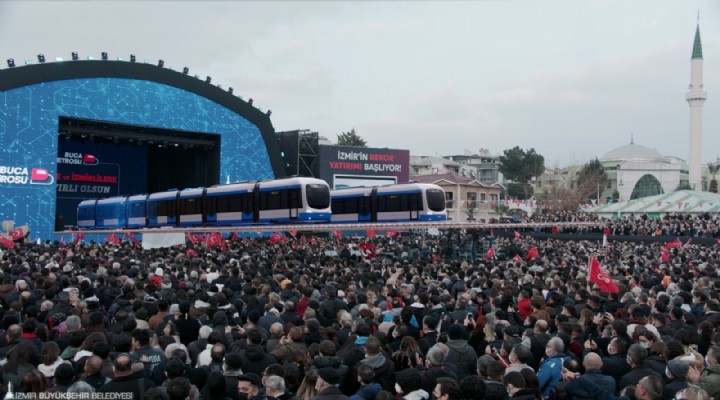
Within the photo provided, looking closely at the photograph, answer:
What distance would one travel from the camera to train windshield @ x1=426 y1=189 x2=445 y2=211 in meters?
31.3

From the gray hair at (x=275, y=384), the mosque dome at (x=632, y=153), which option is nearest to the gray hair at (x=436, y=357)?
the gray hair at (x=275, y=384)

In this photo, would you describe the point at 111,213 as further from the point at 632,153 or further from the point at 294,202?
the point at 632,153

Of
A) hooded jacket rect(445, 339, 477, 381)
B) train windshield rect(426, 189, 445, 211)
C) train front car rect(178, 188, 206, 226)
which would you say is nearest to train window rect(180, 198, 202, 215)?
train front car rect(178, 188, 206, 226)

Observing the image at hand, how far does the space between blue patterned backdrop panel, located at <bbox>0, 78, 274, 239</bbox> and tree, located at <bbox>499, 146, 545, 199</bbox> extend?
5578 cm

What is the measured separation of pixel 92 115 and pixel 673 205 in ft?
142

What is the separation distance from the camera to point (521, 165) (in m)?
87.7

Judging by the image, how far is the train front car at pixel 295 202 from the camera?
2917cm

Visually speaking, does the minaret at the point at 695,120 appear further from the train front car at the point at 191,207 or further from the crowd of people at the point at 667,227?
the train front car at the point at 191,207

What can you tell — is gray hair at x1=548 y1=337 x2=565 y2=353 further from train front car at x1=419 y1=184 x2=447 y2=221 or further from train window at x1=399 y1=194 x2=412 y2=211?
train window at x1=399 y1=194 x2=412 y2=211

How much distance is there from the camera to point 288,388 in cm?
555

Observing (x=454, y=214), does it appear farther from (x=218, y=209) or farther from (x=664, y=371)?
(x=664, y=371)

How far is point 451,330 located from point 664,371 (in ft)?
6.71

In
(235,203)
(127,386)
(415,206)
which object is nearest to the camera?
(127,386)

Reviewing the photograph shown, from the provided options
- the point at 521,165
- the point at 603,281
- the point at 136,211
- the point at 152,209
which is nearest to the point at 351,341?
the point at 603,281
